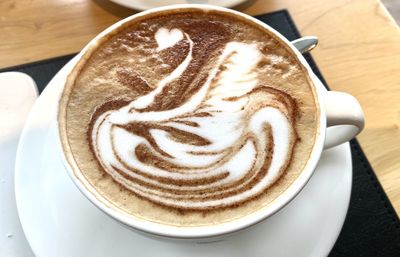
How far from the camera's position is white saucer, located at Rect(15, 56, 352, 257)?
754 millimetres

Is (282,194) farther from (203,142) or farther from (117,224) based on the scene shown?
(117,224)

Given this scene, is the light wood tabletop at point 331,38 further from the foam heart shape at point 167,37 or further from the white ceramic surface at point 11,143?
the foam heart shape at point 167,37

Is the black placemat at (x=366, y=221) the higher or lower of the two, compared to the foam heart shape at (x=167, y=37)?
lower

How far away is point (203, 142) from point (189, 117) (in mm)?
52

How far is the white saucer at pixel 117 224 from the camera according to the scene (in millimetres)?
754

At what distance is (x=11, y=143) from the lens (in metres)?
0.93

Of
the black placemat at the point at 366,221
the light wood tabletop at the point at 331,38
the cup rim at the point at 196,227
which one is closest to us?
the cup rim at the point at 196,227

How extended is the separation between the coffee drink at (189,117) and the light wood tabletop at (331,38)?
31 cm

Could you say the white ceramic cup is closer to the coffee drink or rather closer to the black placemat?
the coffee drink

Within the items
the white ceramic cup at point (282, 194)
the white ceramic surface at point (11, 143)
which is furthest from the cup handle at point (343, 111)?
the white ceramic surface at point (11, 143)

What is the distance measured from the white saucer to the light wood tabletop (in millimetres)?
227

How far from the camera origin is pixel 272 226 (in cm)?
78

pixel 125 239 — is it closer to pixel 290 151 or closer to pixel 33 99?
pixel 290 151

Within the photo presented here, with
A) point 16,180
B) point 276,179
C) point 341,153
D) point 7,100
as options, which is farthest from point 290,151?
point 7,100
